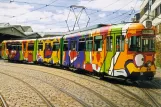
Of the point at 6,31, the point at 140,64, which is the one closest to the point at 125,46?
the point at 140,64

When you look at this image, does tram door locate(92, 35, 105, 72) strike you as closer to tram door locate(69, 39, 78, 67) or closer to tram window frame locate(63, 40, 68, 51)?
tram door locate(69, 39, 78, 67)

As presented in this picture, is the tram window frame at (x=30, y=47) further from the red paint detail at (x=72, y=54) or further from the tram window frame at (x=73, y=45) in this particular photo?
the tram window frame at (x=73, y=45)

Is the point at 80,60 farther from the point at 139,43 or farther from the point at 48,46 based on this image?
the point at 48,46

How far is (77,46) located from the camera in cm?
2244

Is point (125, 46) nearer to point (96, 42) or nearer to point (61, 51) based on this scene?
point (96, 42)

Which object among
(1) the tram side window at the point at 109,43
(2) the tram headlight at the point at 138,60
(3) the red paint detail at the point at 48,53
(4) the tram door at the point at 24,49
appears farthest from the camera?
(4) the tram door at the point at 24,49

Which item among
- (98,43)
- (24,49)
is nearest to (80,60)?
(98,43)

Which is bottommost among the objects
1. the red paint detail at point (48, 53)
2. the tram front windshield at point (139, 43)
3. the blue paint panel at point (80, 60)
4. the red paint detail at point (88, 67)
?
the red paint detail at point (88, 67)

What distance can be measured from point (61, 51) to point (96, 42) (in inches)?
353

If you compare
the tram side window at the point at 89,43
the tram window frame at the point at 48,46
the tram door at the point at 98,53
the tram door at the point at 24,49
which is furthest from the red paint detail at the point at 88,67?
the tram door at the point at 24,49

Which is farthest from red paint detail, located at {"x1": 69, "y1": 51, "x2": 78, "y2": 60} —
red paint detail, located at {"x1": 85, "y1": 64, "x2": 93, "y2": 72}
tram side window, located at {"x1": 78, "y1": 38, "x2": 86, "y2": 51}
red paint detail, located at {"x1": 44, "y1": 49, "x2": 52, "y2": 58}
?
red paint detail, located at {"x1": 44, "y1": 49, "x2": 52, "y2": 58}

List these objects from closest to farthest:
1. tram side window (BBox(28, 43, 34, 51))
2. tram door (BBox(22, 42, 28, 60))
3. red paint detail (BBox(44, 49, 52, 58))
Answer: red paint detail (BBox(44, 49, 52, 58)), tram side window (BBox(28, 43, 34, 51)), tram door (BBox(22, 42, 28, 60))

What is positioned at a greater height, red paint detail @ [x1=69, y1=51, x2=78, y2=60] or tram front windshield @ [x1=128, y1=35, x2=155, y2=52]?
tram front windshield @ [x1=128, y1=35, x2=155, y2=52]

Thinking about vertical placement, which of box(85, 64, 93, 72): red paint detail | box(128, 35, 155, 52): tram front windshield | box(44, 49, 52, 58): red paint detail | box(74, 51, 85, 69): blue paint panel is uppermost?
box(128, 35, 155, 52): tram front windshield
